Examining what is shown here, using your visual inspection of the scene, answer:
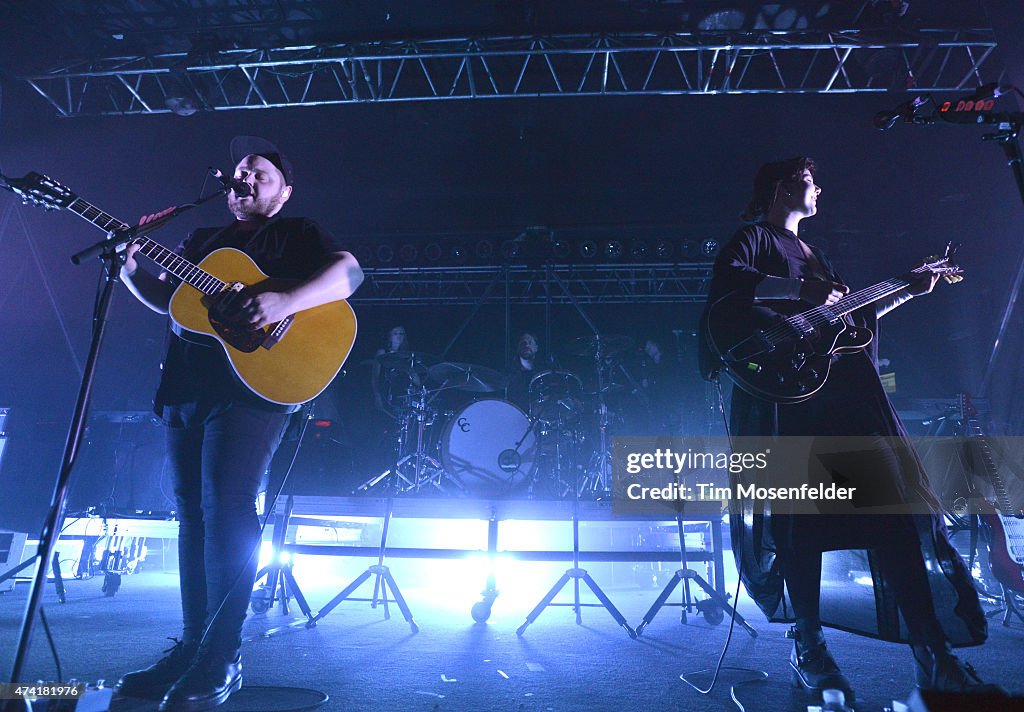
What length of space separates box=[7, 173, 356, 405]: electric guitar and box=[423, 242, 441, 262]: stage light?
751cm

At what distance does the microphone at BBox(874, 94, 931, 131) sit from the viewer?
2.47 m

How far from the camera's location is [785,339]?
2.26 m

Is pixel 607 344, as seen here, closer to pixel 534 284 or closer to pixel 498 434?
pixel 498 434

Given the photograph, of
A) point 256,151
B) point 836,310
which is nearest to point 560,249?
point 256,151

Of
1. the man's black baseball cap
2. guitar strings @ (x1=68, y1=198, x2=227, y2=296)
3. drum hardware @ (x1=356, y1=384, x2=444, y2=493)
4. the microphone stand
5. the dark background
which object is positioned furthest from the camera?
the dark background

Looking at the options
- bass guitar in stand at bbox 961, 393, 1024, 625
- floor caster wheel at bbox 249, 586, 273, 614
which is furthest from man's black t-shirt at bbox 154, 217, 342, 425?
bass guitar in stand at bbox 961, 393, 1024, 625

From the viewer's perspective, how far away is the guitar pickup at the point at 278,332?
7.45 ft

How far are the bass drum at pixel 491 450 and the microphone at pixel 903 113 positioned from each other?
4351mm

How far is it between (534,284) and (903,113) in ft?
26.8

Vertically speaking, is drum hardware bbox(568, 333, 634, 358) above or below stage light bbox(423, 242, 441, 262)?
below

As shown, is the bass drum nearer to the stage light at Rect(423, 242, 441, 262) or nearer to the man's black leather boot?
the stage light at Rect(423, 242, 441, 262)

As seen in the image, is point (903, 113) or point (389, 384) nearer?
point (903, 113)

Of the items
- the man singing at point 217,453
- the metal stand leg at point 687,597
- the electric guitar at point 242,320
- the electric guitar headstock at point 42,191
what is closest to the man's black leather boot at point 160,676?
the man singing at point 217,453

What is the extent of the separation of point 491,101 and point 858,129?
16.6 ft
